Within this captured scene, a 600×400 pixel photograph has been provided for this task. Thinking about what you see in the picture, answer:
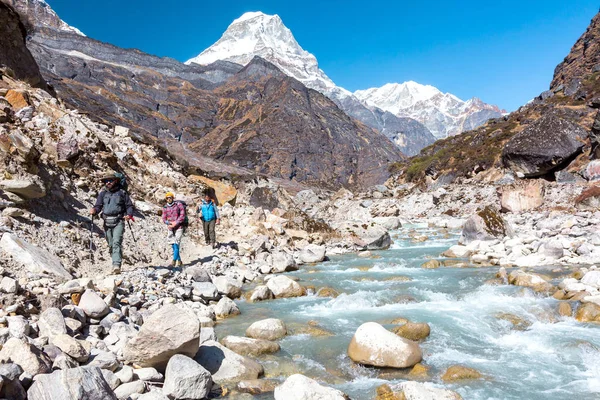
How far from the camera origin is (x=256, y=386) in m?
5.38

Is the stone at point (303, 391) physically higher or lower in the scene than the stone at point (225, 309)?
lower

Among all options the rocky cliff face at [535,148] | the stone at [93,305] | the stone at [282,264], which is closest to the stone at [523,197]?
the rocky cliff face at [535,148]

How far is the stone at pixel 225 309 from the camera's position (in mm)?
8711

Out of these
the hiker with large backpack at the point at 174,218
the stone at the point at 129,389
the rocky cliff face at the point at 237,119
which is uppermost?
the rocky cliff face at the point at 237,119

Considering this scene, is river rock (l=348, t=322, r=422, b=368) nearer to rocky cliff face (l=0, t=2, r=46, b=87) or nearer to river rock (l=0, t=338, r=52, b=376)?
river rock (l=0, t=338, r=52, b=376)

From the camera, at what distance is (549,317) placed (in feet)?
26.2

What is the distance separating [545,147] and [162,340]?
120 ft

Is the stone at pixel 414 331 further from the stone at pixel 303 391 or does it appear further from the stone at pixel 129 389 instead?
the stone at pixel 129 389

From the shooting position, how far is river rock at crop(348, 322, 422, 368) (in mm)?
6082

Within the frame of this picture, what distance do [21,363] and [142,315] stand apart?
10.6 ft

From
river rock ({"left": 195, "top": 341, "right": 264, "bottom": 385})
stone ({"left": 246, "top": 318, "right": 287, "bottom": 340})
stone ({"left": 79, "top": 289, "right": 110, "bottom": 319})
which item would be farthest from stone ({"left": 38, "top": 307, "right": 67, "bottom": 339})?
stone ({"left": 246, "top": 318, "right": 287, "bottom": 340})

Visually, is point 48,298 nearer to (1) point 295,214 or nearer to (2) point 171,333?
(2) point 171,333

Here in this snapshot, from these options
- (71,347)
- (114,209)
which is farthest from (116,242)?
(71,347)

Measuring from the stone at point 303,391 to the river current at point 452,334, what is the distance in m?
0.46
